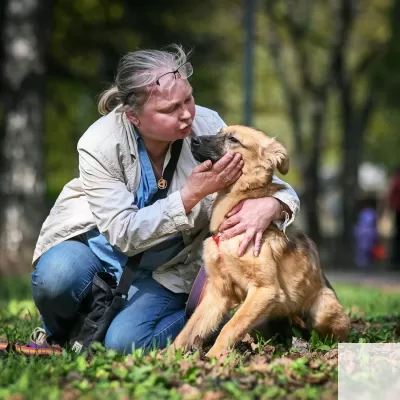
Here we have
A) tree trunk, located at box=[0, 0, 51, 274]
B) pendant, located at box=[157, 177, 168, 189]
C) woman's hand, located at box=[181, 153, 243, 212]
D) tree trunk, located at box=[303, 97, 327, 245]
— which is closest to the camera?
woman's hand, located at box=[181, 153, 243, 212]

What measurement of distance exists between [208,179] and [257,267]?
58 cm

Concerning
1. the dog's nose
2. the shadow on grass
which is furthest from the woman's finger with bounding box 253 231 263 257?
the shadow on grass

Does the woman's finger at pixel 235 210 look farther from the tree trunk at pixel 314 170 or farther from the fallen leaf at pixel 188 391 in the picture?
the tree trunk at pixel 314 170

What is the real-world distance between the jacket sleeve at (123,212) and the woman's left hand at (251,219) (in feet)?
0.80

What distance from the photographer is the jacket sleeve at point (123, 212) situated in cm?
454

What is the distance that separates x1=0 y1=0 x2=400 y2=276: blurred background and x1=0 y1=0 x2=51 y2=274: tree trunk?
0.02 meters

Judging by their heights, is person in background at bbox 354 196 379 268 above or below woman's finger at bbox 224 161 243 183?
below

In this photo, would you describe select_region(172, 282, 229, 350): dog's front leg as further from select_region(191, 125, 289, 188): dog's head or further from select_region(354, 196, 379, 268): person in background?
select_region(354, 196, 379, 268): person in background

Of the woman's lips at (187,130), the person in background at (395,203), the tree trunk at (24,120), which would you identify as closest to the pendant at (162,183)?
the woman's lips at (187,130)

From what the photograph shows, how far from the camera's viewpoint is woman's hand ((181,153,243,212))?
4.55 m

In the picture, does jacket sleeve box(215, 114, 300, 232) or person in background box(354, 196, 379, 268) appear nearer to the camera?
jacket sleeve box(215, 114, 300, 232)

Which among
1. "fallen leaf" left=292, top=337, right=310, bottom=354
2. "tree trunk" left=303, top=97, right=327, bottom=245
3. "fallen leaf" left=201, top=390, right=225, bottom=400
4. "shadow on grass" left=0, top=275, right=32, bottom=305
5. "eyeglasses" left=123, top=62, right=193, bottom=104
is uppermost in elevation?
"eyeglasses" left=123, top=62, right=193, bottom=104

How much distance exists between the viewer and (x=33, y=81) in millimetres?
12406

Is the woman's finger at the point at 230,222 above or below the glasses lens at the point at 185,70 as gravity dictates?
below
